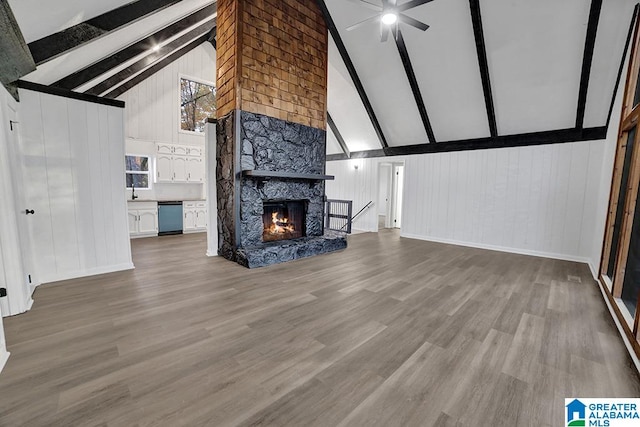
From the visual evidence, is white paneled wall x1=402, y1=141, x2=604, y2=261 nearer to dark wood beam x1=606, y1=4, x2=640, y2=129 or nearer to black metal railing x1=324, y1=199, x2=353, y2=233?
dark wood beam x1=606, y1=4, x2=640, y2=129

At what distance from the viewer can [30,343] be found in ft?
6.98

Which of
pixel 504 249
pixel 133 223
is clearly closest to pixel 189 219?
pixel 133 223

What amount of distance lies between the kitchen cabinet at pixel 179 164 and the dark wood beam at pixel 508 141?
533 centimetres

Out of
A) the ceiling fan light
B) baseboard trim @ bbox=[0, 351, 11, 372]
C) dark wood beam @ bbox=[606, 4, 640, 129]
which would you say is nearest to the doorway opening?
dark wood beam @ bbox=[606, 4, 640, 129]

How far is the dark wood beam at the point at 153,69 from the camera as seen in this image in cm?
620

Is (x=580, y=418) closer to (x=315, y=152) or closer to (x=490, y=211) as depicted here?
(x=315, y=152)

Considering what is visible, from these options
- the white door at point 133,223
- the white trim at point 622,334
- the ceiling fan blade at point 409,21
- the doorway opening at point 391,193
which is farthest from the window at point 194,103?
the white trim at point 622,334

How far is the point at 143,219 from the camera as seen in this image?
6352 millimetres

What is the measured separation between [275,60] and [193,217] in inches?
181

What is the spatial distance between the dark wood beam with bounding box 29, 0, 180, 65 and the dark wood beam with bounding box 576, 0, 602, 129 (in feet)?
19.7

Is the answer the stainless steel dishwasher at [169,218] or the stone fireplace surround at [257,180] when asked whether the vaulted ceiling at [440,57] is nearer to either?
the stone fireplace surround at [257,180]

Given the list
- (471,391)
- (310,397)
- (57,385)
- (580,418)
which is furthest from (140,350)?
(580,418)

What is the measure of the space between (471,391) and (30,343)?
3362 millimetres

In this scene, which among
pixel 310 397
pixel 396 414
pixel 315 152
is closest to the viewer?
pixel 396 414
